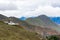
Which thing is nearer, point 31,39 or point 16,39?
point 16,39

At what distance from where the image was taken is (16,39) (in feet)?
326

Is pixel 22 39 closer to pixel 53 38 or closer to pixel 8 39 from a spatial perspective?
pixel 8 39

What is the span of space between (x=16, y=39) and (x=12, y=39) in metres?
2.72

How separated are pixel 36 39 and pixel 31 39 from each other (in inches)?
282

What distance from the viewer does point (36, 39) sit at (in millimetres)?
119312

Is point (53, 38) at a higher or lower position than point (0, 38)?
lower

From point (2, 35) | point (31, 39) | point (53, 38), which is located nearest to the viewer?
point (2, 35)

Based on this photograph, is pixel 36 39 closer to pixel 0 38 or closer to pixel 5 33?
pixel 5 33

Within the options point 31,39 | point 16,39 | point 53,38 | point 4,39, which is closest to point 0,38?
point 4,39

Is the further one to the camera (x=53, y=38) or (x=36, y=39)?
(x=53, y=38)

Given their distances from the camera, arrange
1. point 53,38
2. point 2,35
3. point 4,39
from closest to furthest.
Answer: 1. point 4,39
2. point 2,35
3. point 53,38

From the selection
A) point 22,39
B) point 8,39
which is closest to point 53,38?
point 22,39

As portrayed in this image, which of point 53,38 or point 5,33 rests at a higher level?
point 5,33

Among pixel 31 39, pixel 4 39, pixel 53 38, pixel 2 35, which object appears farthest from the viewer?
pixel 53 38
